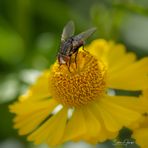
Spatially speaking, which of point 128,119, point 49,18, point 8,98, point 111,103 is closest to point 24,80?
point 8,98

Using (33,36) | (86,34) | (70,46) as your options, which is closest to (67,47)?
(70,46)

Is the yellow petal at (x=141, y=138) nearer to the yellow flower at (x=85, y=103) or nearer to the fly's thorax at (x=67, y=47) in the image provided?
the yellow flower at (x=85, y=103)

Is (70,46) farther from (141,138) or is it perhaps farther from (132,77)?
(141,138)

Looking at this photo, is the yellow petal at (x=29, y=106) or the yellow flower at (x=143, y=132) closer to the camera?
the yellow flower at (x=143, y=132)

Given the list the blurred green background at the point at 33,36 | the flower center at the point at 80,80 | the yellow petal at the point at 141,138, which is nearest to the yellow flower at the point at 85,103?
the flower center at the point at 80,80

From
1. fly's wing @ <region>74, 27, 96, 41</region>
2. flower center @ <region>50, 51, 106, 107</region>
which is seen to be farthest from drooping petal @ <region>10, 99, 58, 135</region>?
fly's wing @ <region>74, 27, 96, 41</region>

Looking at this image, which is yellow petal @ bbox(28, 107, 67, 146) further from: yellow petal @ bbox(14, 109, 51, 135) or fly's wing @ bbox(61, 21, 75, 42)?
→ fly's wing @ bbox(61, 21, 75, 42)

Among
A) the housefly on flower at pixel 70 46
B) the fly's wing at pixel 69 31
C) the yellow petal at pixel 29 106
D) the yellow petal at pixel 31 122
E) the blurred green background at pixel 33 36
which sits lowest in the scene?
the yellow petal at pixel 31 122
